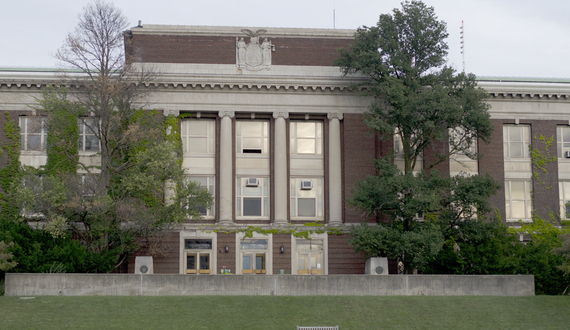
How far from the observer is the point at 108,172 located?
3612cm

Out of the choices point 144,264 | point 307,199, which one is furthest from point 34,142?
point 307,199

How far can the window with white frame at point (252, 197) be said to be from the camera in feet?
134

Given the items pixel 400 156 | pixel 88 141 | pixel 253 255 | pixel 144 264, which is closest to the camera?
pixel 144 264

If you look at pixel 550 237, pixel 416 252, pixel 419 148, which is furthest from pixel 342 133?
pixel 550 237

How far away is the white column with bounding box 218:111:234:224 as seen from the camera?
3969 cm

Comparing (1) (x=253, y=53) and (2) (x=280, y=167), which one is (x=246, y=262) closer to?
(2) (x=280, y=167)

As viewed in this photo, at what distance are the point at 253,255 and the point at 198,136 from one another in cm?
764

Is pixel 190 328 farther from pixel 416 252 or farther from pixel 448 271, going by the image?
pixel 448 271

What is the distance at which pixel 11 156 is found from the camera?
128 feet

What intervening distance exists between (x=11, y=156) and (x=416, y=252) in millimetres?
22457

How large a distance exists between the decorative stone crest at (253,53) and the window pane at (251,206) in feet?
24.9

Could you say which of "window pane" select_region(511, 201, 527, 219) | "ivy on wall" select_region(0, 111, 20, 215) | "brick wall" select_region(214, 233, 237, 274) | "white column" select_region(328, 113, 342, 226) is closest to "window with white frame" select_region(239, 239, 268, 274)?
"brick wall" select_region(214, 233, 237, 274)

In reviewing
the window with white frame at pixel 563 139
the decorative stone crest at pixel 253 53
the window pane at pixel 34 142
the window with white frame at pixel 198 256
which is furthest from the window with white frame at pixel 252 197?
the window with white frame at pixel 563 139

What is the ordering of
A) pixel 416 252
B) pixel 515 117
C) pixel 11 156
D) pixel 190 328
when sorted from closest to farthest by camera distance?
1. pixel 190 328
2. pixel 416 252
3. pixel 11 156
4. pixel 515 117
